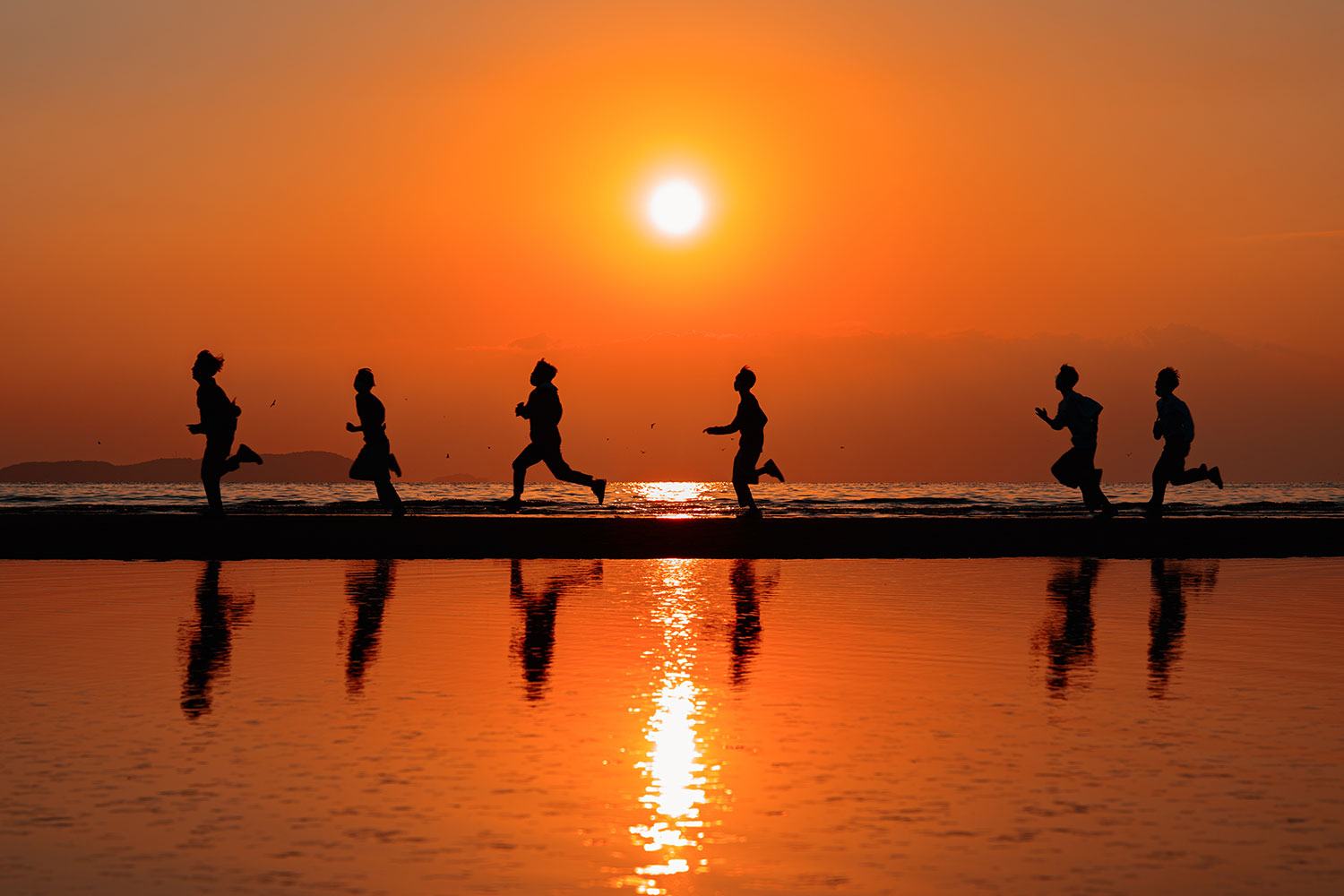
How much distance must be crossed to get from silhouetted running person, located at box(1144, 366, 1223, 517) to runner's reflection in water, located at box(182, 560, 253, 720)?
12.2m

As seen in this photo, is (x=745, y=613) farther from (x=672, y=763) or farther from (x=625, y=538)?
(x=625, y=538)

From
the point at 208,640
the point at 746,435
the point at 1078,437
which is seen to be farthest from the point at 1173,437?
the point at 208,640

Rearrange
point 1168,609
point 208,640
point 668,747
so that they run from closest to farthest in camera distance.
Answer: point 668,747 < point 208,640 < point 1168,609

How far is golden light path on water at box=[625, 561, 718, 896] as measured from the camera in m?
→ 4.62

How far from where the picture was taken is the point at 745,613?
1154cm

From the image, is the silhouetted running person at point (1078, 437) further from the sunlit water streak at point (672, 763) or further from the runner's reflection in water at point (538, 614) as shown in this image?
the sunlit water streak at point (672, 763)

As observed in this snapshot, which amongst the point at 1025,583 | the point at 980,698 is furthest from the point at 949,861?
the point at 1025,583

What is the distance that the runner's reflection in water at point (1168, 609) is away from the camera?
8.47 m

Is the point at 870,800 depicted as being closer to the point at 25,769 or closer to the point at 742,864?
the point at 742,864

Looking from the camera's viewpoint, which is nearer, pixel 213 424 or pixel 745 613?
pixel 745 613

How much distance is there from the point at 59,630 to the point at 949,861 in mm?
7235

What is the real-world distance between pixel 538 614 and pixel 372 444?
1042 centimetres

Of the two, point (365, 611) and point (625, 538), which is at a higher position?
point (625, 538)

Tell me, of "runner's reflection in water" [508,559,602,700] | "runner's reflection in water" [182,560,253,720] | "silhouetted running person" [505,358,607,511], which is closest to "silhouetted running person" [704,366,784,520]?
"silhouetted running person" [505,358,607,511]
